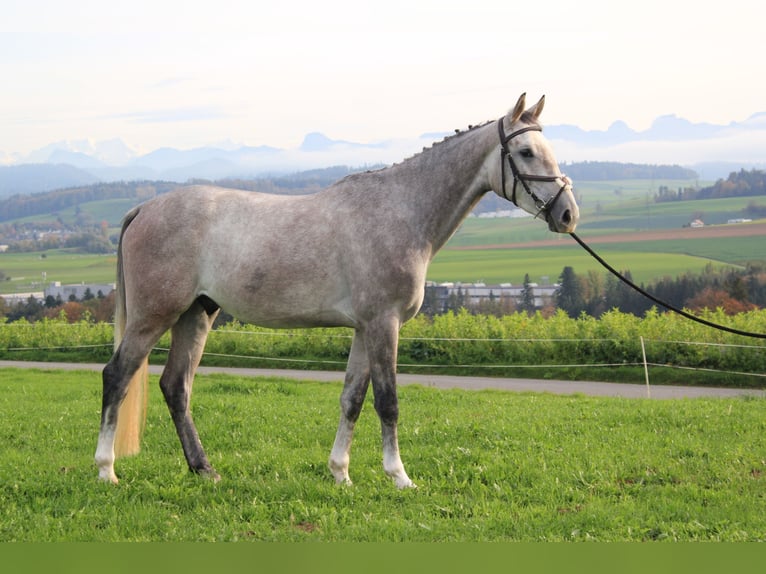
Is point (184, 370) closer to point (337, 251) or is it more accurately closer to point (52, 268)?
point (337, 251)

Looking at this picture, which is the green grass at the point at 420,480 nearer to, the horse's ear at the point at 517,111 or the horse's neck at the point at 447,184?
the horse's neck at the point at 447,184

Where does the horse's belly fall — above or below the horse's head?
below

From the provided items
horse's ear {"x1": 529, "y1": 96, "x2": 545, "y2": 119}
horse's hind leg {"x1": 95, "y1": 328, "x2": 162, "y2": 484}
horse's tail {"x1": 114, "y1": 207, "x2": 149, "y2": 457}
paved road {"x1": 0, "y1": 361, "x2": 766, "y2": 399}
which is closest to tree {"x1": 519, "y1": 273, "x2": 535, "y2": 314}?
paved road {"x1": 0, "y1": 361, "x2": 766, "y2": 399}

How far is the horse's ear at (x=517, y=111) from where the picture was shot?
6.31 metres

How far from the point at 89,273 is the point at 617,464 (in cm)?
7862

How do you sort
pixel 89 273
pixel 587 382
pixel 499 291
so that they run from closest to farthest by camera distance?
pixel 587 382 → pixel 499 291 → pixel 89 273

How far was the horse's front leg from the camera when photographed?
6488 mm

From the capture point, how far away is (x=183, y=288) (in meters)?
6.90

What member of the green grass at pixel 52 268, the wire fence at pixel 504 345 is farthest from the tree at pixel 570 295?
the green grass at pixel 52 268

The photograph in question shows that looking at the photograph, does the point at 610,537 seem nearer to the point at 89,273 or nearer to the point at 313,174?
the point at 89,273

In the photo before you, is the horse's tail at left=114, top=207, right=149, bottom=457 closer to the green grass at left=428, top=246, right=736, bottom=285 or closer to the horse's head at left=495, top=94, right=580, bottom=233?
the horse's head at left=495, top=94, right=580, bottom=233

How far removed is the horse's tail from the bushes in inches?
569

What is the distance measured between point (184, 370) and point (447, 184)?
9.48 feet

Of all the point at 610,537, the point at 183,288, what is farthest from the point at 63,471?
the point at 610,537
